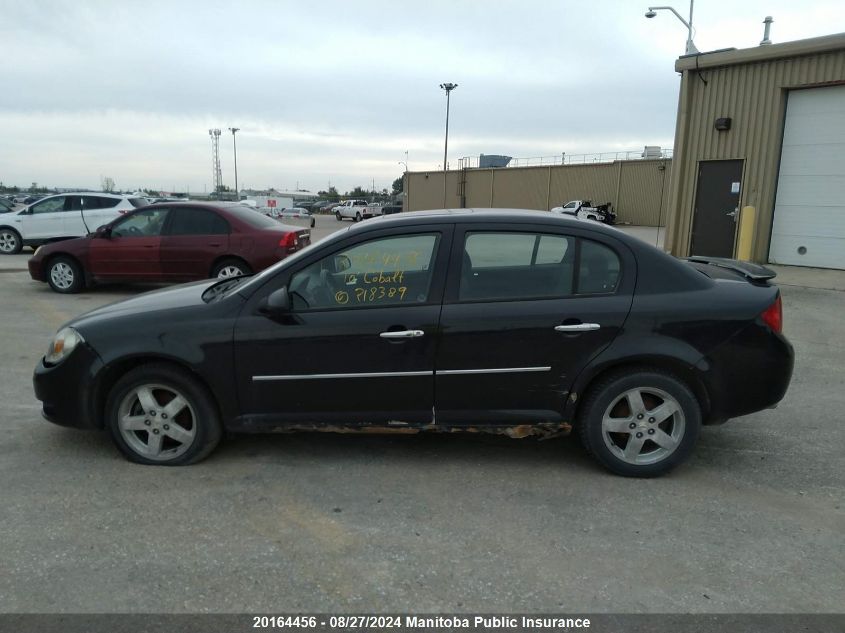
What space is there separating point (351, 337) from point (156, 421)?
51.9 inches

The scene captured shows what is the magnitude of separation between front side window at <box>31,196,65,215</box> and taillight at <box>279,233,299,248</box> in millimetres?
9838

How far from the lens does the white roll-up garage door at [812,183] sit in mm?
12352

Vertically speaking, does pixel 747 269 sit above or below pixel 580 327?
above

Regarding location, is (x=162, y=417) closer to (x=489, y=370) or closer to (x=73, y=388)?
(x=73, y=388)

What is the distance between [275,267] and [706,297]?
8.37 ft

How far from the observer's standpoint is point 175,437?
12.7 ft

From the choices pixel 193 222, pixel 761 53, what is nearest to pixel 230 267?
pixel 193 222

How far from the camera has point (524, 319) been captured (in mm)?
3650

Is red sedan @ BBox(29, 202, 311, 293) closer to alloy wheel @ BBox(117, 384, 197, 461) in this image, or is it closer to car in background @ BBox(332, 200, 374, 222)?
alloy wheel @ BBox(117, 384, 197, 461)

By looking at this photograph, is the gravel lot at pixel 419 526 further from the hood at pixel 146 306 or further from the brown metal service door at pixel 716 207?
the brown metal service door at pixel 716 207

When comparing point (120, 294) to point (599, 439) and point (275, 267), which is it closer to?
point (275, 267)

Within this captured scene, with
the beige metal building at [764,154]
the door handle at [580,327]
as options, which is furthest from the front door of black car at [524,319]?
the beige metal building at [764,154]

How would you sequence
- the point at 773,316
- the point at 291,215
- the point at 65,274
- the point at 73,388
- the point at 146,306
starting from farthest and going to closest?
the point at 291,215, the point at 65,274, the point at 146,306, the point at 73,388, the point at 773,316

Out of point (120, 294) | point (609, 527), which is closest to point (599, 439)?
A: point (609, 527)
